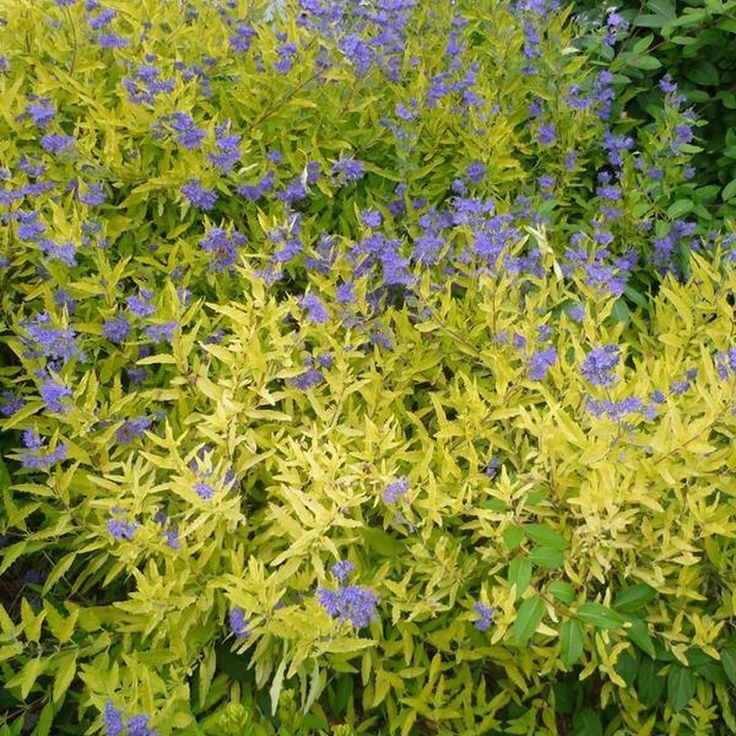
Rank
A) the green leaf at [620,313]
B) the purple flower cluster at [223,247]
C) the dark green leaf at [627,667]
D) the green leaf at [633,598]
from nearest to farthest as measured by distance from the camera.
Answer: the green leaf at [633,598] → the dark green leaf at [627,667] → the purple flower cluster at [223,247] → the green leaf at [620,313]

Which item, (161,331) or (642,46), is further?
(642,46)

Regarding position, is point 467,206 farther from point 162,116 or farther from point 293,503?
point 293,503

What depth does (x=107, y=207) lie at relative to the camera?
2.53 meters

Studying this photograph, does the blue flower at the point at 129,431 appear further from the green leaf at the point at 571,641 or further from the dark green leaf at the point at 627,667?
the dark green leaf at the point at 627,667

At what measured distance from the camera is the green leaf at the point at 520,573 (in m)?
1.84

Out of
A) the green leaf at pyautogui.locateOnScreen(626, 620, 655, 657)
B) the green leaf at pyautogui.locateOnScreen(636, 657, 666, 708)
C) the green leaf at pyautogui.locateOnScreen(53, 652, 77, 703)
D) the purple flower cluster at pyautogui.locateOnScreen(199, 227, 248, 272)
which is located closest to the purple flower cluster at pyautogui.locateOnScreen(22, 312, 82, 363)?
the purple flower cluster at pyautogui.locateOnScreen(199, 227, 248, 272)

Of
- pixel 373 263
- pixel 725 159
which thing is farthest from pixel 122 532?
pixel 725 159

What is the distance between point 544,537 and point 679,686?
514 mm

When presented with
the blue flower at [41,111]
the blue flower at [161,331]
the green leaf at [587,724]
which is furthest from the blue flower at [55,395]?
the green leaf at [587,724]

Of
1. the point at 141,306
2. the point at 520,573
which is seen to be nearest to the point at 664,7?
the point at 141,306

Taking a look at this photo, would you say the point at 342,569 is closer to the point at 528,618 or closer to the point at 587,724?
the point at 528,618

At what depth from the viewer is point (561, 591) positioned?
1889mm

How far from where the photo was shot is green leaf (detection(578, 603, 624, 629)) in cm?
Answer: 184

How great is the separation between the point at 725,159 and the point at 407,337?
1800mm
